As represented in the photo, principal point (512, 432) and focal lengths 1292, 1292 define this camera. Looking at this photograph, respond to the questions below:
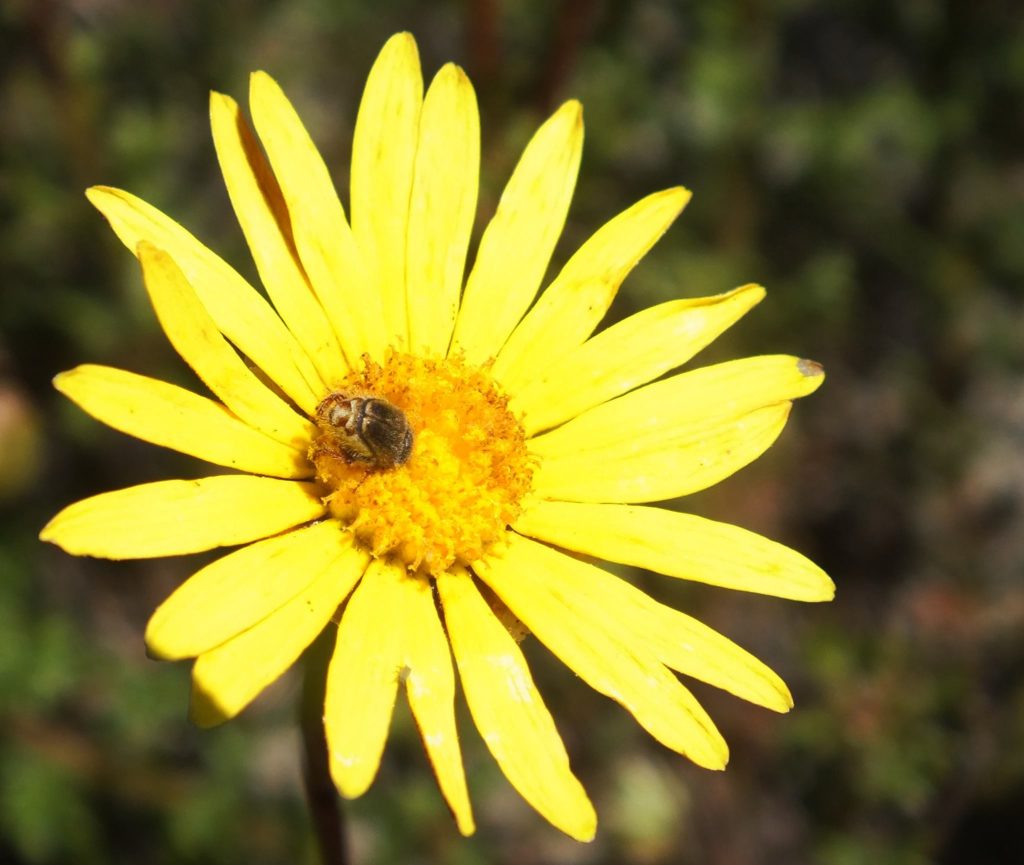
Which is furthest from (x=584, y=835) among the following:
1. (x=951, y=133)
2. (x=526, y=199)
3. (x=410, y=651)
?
(x=951, y=133)

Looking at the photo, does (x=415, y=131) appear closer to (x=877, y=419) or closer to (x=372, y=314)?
(x=372, y=314)

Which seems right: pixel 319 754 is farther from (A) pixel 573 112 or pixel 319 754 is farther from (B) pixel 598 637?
(A) pixel 573 112

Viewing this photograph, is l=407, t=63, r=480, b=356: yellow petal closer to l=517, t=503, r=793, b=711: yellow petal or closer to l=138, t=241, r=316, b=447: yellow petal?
l=138, t=241, r=316, b=447: yellow petal

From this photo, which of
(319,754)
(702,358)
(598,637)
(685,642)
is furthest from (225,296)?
(702,358)

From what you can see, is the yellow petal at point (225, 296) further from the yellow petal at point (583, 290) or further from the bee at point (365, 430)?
the yellow petal at point (583, 290)

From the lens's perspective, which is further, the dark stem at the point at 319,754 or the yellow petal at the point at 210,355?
the dark stem at the point at 319,754

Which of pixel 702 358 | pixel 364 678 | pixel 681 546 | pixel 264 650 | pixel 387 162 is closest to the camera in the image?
pixel 264 650

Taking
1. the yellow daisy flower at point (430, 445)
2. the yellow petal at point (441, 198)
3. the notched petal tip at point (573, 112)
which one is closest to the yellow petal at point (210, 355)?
the yellow daisy flower at point (430, 445)
